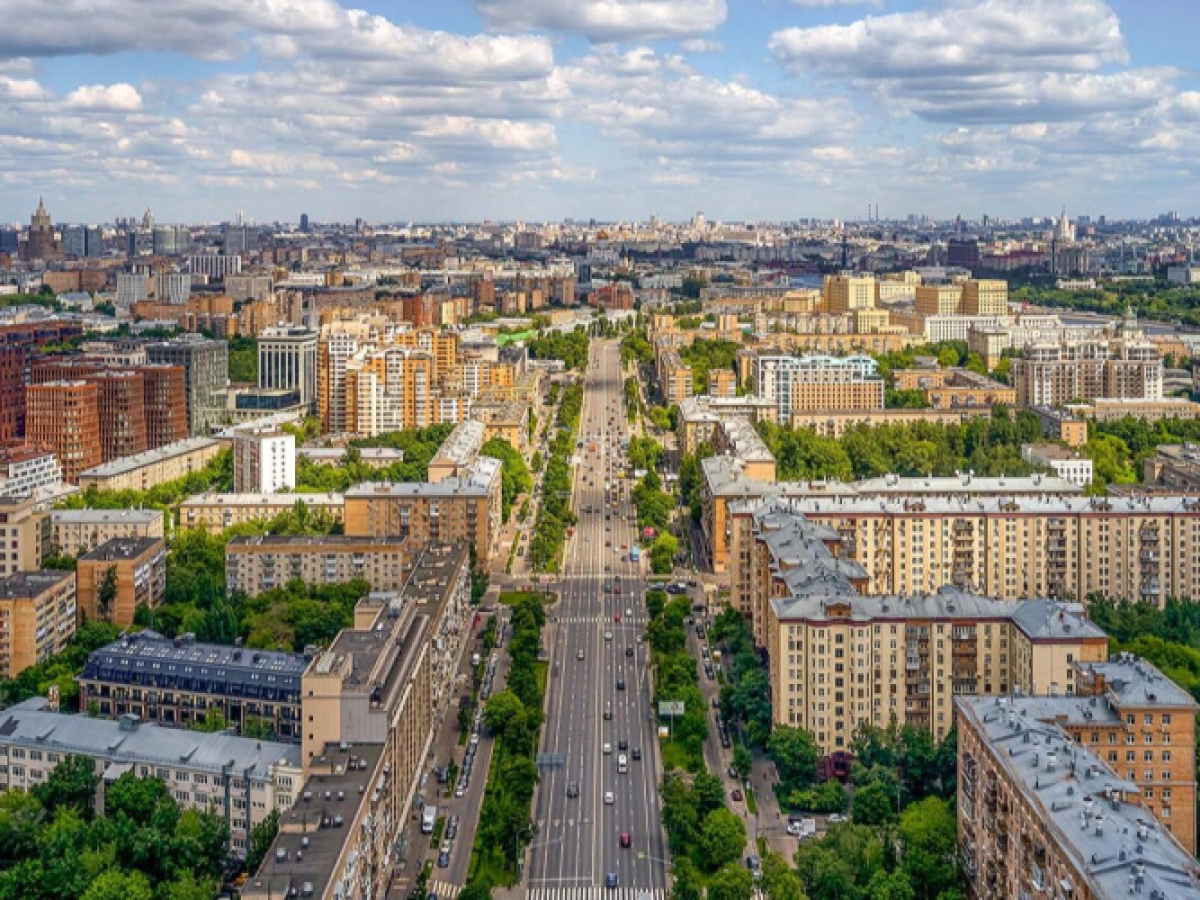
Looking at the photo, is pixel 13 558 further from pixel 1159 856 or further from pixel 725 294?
pixel 725 294

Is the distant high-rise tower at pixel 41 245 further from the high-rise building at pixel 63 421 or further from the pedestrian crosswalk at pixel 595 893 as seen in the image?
the pedestrian crosswalk at pixel 595 893

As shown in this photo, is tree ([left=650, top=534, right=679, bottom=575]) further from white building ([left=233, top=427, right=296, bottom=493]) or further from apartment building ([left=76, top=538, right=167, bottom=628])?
apartment building ([left=76, top=538, right=167, bottom=628])

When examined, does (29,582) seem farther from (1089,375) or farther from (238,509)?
(1089,375)

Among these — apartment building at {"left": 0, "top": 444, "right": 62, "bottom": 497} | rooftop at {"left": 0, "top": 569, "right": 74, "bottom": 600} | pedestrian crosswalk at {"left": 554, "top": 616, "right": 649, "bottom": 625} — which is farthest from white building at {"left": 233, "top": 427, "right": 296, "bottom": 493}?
pedestrian crosswalk at {"left": 554, "top": 616, "right": 649, "bottom": 625}

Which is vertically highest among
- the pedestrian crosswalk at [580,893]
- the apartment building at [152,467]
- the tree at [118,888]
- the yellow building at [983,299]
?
the yellow building at [983,299]

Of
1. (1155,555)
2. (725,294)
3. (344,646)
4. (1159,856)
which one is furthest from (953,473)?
(725,294)

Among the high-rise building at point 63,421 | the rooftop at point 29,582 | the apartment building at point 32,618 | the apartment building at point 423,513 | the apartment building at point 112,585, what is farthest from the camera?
the high-rise building at point 63,421

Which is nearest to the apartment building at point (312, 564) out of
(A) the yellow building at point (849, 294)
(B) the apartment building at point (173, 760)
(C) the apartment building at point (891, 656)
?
(B) the apartment building at point (173, 760)
